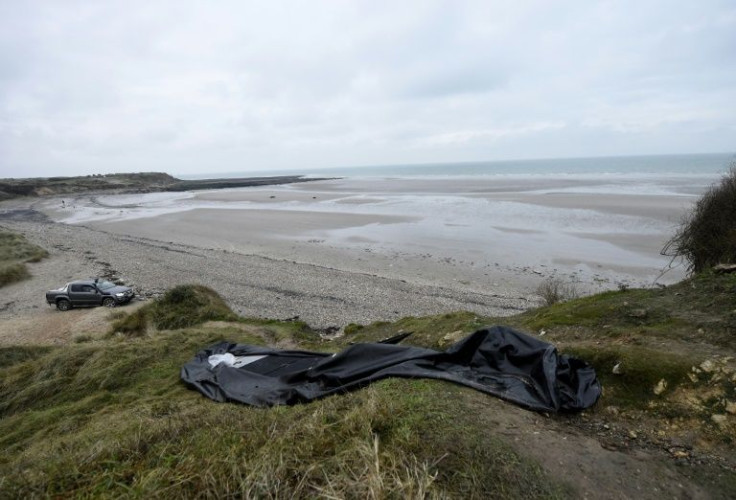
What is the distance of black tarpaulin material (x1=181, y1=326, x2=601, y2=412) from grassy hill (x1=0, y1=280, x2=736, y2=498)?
268mm

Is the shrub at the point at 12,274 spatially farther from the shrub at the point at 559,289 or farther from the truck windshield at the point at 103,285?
the shrub at the point at 559,289

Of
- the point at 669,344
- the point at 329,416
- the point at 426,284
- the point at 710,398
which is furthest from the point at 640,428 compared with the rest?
the point at 426,284

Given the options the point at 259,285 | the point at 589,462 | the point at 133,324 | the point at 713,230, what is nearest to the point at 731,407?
the point at 589,462

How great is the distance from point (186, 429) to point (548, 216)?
37.1 meters

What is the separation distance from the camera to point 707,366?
5121mm

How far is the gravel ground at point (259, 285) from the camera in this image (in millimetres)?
15905

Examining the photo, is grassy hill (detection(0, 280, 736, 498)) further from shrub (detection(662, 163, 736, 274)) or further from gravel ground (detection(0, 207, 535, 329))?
gravel ground (detection(0, 207, 535, 329))

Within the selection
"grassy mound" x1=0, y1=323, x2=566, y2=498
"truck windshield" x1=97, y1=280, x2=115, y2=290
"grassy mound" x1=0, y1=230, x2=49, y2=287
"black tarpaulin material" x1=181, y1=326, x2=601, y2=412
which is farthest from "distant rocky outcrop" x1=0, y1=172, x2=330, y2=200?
"grassy mound" x1=0, y1=323, x2=566, y2=498

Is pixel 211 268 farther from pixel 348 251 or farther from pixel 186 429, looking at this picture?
pixel 186 429

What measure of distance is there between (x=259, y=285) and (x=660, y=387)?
16838mm

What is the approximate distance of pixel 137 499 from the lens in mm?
3031

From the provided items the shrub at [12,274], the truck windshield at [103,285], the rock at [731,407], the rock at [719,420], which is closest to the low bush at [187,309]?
the truck windshield at [103,285]

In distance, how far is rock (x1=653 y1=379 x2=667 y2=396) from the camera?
5.06m

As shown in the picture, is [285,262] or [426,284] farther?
[285,262]
